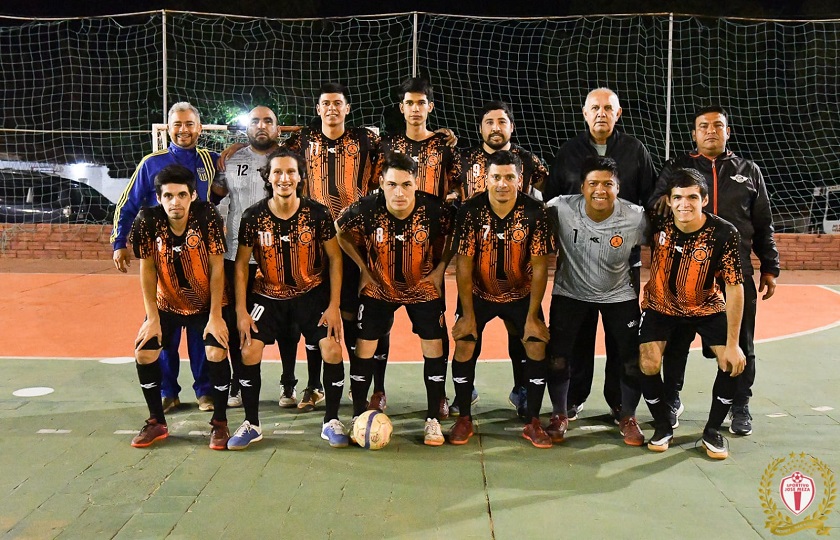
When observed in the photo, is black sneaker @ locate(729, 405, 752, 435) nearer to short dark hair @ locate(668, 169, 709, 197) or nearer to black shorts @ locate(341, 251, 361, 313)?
short dark hair @ locate(668, 169, 709, 197)

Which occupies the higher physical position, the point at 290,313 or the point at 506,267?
the point at 506,267

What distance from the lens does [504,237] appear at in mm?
3986

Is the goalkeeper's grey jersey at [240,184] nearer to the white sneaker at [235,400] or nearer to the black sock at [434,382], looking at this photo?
the white sneaker at [235,400]

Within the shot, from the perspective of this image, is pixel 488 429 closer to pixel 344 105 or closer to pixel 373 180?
pixel 373 180

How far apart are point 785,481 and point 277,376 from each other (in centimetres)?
328

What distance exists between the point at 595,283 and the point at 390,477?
58.0 inches

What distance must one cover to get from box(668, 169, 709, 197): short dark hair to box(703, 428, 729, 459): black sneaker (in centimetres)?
118

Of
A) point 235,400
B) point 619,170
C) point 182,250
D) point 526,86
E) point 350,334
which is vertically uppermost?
point 526,86

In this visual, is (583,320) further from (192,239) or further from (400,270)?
(192,239)

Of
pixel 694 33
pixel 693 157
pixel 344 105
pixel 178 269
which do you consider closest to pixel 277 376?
pixel 178 269

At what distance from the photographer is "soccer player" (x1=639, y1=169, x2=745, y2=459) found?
379 centimetres

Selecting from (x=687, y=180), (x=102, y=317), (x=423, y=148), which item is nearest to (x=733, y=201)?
(x=687, y=180)

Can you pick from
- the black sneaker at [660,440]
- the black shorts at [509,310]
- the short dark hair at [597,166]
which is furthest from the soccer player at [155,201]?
the black sneaker at [660,440]

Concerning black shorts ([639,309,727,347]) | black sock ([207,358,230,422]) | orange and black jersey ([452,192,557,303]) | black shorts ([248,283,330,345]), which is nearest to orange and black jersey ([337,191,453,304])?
orange and black jersey ([452,192,557,303])
